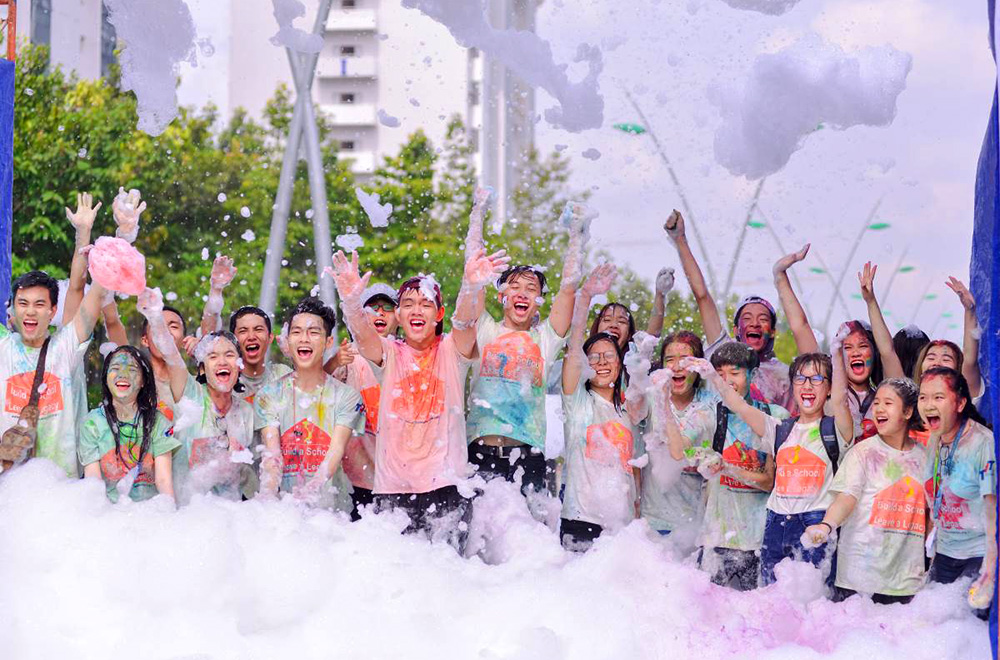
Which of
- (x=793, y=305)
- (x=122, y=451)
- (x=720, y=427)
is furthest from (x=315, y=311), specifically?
(x=793, y=305)

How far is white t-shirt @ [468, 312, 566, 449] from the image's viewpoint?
5.57 m

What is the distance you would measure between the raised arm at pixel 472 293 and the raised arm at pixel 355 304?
0.34 meters

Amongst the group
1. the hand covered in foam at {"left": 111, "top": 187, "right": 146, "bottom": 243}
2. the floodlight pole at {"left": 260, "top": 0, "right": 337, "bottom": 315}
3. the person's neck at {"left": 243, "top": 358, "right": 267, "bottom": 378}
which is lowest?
the person's neck at {"left": 243, "top": 358, "right": 267, "bottom": 378}

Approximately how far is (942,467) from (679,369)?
1.25 meters

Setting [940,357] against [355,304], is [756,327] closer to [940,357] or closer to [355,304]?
[940,357]

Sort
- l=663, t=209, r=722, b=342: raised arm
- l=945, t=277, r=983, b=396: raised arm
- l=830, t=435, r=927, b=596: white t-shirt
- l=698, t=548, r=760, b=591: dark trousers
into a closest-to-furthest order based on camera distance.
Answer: l=830, t=435, r=927, b=596: white t-shirt → l=945, t=277, r=983, b=396: raised arm → l=698, t=548, r=760, b=591: dark trousers → l=663, t=209, r=722, b=342: raised arm

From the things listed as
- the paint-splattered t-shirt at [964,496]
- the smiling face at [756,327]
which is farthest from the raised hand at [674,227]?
the paint-splattered t-shirt at [964,496]

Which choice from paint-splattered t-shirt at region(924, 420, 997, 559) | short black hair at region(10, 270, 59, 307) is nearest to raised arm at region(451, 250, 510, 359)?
short black hair at region(10, 270, 59, 307)

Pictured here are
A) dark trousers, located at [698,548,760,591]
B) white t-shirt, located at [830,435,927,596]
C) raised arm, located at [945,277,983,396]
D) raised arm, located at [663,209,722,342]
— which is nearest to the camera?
white t-shirt, located at [830,435,927,596]

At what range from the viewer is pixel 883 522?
500cm

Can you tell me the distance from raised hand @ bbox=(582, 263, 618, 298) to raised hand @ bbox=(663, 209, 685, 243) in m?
0.73

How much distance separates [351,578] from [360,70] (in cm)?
3282

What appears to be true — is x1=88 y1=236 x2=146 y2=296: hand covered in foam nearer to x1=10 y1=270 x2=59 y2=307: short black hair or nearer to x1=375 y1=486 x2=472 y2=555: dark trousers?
x1=10 y1=270 x2=59 y2=307: short black hair

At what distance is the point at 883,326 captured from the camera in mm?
5609
